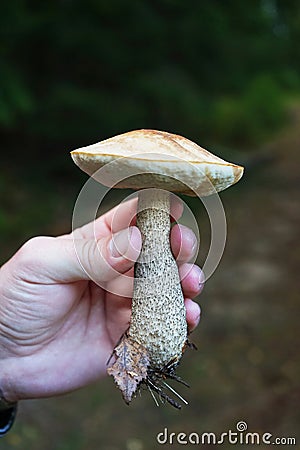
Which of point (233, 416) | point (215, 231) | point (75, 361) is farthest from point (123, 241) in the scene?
point (233, 416)

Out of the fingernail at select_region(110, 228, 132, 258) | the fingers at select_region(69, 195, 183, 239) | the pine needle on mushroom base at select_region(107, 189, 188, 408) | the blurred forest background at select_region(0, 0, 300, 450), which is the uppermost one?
the blurred forest background at select_region(0, 0, 300, 450)

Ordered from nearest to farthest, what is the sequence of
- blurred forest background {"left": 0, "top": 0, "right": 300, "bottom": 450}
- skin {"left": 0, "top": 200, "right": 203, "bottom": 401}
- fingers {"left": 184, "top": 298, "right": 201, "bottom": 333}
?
1. skin {"left": 0, "top": 200, "right": 203, "bottom": 401}
2. fingers {"left": 184, "top": 298, "right": 201, "bottom": 333}
3. blurred forest background {"left": 0, "top": 0, "right": 300, "bottom": 450}

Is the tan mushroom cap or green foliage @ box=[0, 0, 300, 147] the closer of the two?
the tan mushroom cap

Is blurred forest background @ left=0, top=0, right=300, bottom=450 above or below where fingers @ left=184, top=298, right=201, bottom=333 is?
above

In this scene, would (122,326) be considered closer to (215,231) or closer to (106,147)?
Result: (215,231)

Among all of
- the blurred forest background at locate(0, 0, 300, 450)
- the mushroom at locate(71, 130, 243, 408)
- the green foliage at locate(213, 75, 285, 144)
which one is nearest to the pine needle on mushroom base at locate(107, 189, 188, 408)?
the mushroom at locate(71, 130, 243, 408)

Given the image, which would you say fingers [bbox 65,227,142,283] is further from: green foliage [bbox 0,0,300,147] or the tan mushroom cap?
green foliage [bbox 0,0,300,147]

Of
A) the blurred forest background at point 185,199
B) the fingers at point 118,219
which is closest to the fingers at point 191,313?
the fingers at point 118,219
